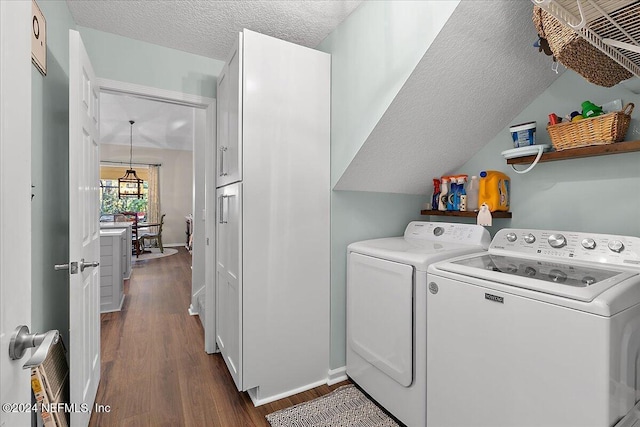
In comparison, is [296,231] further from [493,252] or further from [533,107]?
[533,107]

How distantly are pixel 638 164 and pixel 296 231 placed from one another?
68.3 inches

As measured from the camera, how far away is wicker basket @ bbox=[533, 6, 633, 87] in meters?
1.10

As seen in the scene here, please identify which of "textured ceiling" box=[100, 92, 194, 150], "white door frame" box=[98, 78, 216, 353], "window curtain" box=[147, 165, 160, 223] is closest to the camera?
"white door frame" box=[98, 78, 216, 353]

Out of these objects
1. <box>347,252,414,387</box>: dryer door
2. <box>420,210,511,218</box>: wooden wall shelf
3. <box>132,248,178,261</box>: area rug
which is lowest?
<box>132,248,178,261</box>: area rug

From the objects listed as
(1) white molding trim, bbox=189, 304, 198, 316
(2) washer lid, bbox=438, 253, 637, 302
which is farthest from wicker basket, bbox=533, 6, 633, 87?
(1) white molding trim, bbox=189, 304, 198, 316

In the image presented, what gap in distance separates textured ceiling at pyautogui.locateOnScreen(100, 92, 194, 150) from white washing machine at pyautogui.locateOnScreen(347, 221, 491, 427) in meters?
3.08

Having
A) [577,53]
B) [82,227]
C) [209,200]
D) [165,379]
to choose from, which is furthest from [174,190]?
[577,53]

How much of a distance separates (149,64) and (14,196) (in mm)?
A: 2030

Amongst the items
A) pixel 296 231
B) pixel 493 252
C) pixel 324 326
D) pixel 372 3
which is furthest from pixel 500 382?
pixel 372 3

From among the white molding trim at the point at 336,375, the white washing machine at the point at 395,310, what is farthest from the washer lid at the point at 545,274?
the white molding trim at the point at 336,375

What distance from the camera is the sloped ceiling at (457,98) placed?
1.39 m

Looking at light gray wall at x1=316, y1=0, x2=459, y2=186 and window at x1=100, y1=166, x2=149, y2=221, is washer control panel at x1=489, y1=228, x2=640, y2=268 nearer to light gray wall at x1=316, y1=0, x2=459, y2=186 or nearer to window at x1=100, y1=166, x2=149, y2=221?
light gray wall at x1=316, y1=0, x2=459, y2=186

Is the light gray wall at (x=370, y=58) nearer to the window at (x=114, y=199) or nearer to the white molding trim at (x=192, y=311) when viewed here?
the white molding trim at (x=192, y=311)

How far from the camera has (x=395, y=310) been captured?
→ 1.68m
